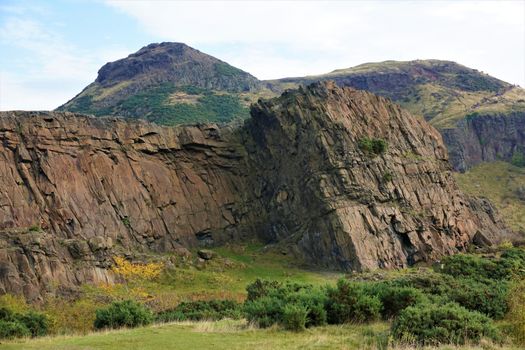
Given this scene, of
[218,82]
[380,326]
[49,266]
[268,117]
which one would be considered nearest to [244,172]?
[268,117]

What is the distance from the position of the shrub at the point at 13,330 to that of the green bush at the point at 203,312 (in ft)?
26.5

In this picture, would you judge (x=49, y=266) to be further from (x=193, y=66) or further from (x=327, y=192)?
(x=193, y=66)

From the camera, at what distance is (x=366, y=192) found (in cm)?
7675

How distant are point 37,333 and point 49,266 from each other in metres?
23.1

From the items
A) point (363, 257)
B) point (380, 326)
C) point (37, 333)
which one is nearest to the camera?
point (380, 326)

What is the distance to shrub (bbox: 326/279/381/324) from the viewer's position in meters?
29.0

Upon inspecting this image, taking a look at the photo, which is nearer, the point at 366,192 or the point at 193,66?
the point at 366,192

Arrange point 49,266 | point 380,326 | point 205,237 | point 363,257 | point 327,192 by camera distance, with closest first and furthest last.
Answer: point 380,326
point 49,266
point 363,257
point 327,192
point 205,237

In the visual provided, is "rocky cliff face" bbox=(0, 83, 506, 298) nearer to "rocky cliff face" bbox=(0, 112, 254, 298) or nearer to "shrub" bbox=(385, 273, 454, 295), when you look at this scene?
"rocky cliff face" bbox=(0, 112, 254, 298)

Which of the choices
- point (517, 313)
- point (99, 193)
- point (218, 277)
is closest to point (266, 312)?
point (517, 313)

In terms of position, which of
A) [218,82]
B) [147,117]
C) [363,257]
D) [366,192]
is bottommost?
[363,257]

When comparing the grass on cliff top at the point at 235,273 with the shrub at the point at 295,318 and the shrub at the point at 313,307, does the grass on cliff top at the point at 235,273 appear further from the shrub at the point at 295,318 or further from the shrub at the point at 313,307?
the shrub at the point at 295,318

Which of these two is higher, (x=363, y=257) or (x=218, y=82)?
(x=218, y=82)

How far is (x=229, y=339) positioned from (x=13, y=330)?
1359 centimetres
